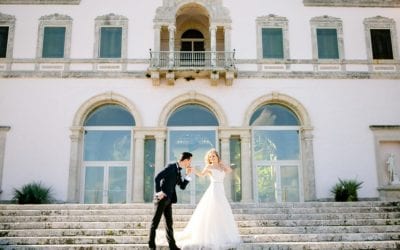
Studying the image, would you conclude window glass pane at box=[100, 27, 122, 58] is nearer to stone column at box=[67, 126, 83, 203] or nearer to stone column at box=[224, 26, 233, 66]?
stone column at box=[67, 126, 83, 203]

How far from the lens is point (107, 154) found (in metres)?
18.8

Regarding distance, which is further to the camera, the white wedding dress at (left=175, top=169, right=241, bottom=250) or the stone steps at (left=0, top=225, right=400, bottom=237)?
the stone steps at (left=0, top=225, right=400, bottom=237)

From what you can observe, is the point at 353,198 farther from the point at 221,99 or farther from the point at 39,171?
the point at 39,171

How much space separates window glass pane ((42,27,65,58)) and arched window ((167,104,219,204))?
610 cm

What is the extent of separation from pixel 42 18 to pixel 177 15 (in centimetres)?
638

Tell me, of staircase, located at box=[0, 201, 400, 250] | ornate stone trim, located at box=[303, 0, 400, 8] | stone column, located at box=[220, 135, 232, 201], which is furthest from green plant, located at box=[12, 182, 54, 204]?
ornate stone trim, located at box=[303, 0, 400, 8]

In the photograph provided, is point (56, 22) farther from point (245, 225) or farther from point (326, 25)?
point (245, 225)

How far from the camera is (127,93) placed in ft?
61.8

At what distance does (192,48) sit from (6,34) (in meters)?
8.77

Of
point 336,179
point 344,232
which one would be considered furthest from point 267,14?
point 344,232

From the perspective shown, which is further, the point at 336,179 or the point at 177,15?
the point at 177,15

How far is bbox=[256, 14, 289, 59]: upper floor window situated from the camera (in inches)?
767

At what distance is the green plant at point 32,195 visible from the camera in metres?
16.7

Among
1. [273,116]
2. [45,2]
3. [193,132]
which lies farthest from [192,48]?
[45,2]
